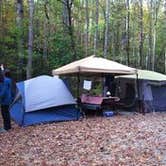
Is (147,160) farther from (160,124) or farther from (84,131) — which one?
(160,124)

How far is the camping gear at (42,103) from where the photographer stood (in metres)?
12.0

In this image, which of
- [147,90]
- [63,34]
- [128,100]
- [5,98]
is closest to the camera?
[5,98]

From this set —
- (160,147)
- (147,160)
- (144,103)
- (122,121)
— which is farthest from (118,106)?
(147,160)

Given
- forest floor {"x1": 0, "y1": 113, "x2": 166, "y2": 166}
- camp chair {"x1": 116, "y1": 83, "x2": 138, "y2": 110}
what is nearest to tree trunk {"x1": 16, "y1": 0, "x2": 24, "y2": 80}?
camp chair {"x1": 116, "y1": 83, "x2": 138, "y2": 110}

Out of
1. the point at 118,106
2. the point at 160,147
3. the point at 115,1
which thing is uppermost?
the point at 115,1

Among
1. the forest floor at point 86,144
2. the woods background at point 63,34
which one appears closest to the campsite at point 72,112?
the forest floor at point 86,144

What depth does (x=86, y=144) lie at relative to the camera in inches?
347

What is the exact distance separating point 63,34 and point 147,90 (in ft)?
26.4

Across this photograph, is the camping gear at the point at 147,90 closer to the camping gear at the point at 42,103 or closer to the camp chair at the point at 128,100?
the camp chair at the point at 128,100

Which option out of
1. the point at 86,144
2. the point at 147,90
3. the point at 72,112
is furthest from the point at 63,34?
the point at 86,144

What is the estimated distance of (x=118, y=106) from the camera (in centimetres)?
1619

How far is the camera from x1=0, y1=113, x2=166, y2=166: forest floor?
7.47 m

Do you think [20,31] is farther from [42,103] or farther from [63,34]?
[42,103]

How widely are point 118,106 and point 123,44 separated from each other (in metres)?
21.3
